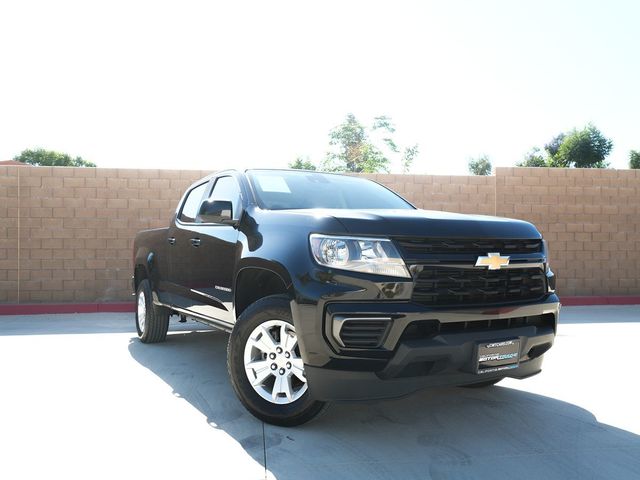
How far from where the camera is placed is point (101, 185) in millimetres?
11141

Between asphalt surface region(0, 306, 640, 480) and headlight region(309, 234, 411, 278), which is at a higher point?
headlight region(309, 234, 411, 278)

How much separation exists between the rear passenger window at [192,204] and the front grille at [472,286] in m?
2.89

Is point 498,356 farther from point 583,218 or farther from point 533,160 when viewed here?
point 533,160

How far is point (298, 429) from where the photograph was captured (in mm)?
3883

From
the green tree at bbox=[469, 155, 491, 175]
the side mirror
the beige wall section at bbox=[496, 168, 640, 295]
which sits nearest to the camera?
the side mirror

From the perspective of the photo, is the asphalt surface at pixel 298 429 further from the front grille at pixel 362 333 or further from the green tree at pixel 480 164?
the green tree at pixel 480 164

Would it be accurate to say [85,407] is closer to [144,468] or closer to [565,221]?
[144,468]

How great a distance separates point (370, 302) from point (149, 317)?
4.17 m

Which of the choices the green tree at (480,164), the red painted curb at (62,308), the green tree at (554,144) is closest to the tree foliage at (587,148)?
the green tree at (554,144)

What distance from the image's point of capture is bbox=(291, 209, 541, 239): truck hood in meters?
3.56

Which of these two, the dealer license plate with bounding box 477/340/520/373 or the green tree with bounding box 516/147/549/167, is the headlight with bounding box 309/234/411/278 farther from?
the green tree with bounding box 516/147/549/167

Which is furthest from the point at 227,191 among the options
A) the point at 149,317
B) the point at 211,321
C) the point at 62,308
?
the point at 62,308

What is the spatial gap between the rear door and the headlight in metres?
1.03

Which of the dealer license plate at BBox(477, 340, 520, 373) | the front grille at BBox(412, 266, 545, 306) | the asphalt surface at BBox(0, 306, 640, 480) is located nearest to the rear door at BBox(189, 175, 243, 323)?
the asphalt surface at BBox(0, 306, 640, 480)
